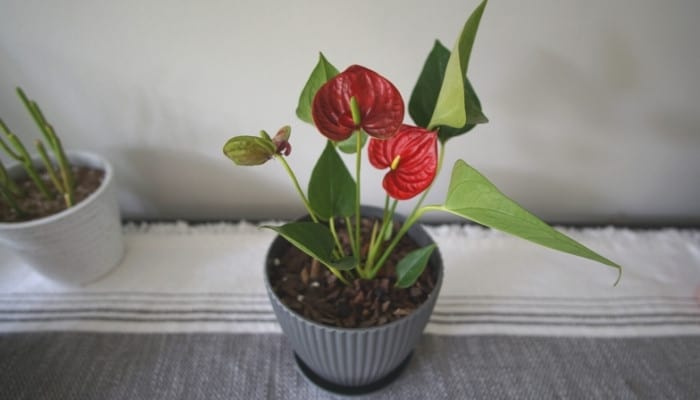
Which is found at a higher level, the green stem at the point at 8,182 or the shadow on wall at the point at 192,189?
Answer: the green stem at the point at 8,182

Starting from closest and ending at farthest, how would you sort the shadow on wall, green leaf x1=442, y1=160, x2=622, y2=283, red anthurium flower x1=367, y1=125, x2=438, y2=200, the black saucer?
green leaf x1=442, y1=160, x2=622, y2=283, red anthurium flower x1=367, y1=125, x2=438, y2=200, the black saucer, the shadow on wall

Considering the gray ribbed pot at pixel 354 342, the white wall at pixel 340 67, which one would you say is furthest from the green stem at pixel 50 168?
the gray ribbed pot at pixel 354 342

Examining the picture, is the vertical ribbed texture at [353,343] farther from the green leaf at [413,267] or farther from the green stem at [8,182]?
the green stem at [8,182]

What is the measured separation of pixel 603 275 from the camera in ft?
2.37

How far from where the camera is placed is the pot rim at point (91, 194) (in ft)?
1.81

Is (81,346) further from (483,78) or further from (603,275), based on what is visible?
(603,275)

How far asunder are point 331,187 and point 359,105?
14 centimetres

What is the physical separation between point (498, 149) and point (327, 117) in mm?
447

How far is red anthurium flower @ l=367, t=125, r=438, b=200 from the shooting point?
1.29 ft

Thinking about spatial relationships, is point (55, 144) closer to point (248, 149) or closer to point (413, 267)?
point (248, 149)

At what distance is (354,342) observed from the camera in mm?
452

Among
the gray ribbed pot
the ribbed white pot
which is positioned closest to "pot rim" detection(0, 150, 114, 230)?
the ribbed white pot

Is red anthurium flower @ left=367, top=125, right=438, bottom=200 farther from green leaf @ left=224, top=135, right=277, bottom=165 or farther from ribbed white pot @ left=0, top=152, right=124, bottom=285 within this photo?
ribbed white pot @ left=0, top=152, right=124, bottom=285

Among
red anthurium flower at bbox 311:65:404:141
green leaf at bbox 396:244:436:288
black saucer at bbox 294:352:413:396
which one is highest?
red anthurium flower at bbox 311:65:404:141
